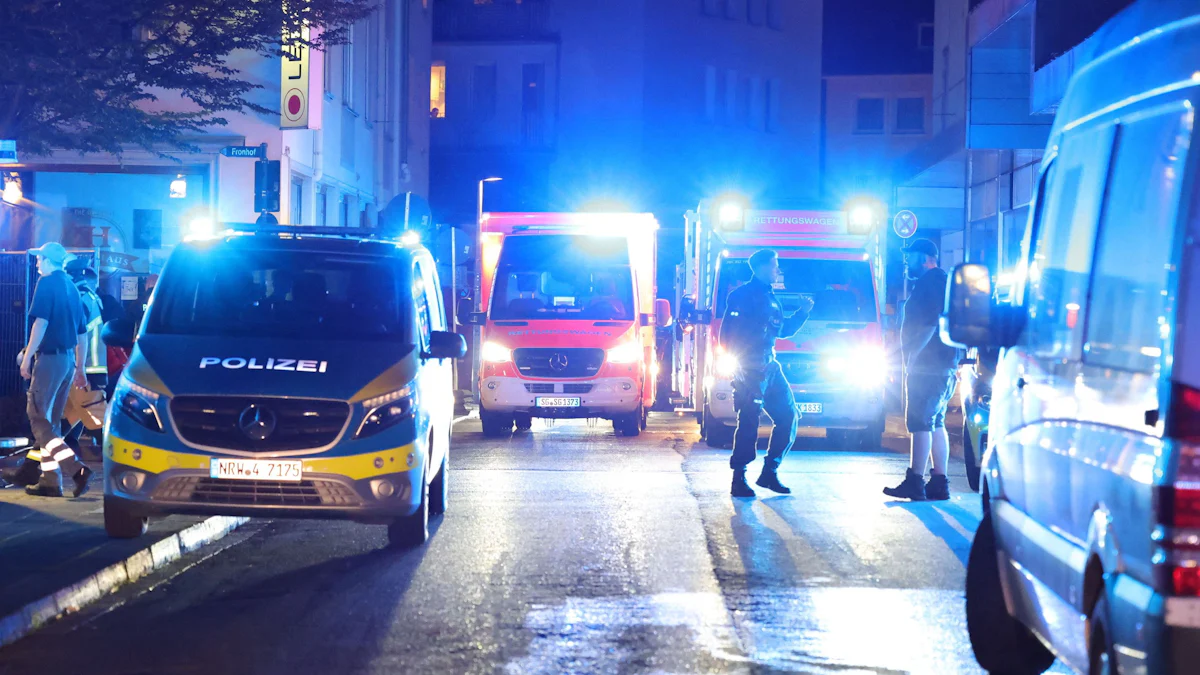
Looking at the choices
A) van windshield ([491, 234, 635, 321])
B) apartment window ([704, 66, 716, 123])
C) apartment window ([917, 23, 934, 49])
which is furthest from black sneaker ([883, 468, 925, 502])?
apartment window ([917, 23, 934, 49])

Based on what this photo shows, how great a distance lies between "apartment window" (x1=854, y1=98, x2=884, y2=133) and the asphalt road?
47.4 metres

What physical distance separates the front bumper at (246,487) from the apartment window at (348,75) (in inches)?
948

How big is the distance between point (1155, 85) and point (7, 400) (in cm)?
1494

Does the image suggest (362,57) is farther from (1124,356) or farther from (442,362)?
(1124,356)

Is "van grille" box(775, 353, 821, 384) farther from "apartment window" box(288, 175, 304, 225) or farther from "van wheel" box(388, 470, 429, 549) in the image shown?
"apartment window" box(288, 175, 304, 225)

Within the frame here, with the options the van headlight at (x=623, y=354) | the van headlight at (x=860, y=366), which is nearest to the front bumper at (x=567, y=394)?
the van headlight at (x=623, y=354)

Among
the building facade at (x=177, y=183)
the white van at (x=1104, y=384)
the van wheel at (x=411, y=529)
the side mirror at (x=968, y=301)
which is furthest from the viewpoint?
the building facade at (x=177, y=183)

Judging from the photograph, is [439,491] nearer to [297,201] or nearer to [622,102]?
[297,201]

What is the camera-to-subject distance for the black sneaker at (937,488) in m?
13.2

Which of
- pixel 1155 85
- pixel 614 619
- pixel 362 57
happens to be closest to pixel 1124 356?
pixel 1155 85

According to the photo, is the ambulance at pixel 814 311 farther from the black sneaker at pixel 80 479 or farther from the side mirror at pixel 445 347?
the black sneaker at pixel 80 479

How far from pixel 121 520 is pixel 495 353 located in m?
10.5

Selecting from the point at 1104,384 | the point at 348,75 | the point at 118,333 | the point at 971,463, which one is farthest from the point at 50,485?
the point at 348,75

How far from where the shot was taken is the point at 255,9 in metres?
17.2
